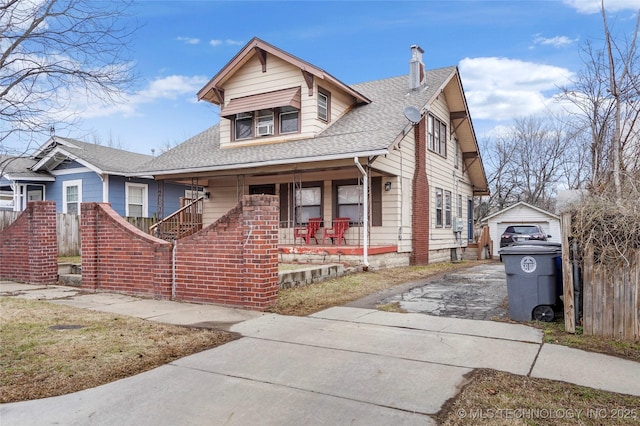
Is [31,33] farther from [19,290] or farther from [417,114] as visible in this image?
[417,114]

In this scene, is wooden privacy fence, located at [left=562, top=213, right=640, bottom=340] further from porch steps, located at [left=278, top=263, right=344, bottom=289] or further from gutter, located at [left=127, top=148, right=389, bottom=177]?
gutter, located at [left=127, top=148, right=389, bottom=177]

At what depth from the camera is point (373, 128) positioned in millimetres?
13344

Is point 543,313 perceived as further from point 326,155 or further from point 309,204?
point 309,204

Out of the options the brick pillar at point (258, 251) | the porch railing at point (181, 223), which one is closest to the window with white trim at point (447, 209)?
the porch railing at point (181, 223)

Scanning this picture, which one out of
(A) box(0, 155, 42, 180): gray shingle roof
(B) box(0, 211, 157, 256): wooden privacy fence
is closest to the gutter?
(B) box(0, 211, 157, 256): wooden privacy fence

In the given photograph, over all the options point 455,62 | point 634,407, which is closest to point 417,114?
point 455,62

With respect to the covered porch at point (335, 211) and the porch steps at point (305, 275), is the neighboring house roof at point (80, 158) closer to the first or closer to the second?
the covered porch at point (335, 211)

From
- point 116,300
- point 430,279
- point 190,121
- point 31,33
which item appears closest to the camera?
point 116,300

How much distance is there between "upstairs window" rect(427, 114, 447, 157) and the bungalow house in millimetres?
40

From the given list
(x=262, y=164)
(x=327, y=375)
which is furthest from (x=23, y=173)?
(x=327, y=375)

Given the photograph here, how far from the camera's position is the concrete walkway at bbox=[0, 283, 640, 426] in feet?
10.9

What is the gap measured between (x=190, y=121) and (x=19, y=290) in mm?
31689

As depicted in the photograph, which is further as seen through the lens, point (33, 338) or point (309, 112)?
point (309, 112)

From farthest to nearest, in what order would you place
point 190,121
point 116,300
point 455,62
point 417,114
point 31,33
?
point 190,121 < point 455,62 < point 417,114 < point 31,33 < point 116,300
